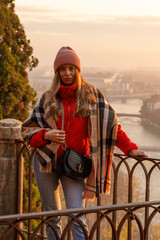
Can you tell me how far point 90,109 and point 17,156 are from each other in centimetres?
105

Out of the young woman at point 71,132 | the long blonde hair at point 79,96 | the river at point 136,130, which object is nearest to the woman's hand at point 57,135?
the young woman at point 71,132

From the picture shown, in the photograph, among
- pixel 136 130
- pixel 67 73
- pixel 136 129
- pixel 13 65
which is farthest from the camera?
pixel 136 129

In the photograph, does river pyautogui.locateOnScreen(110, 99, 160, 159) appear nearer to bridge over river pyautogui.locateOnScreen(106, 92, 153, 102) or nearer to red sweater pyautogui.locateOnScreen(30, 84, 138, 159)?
bridge over river pyautogui.locateOnScreen(106, 92, 153, 102)

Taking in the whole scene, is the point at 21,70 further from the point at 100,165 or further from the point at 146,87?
the point at 146,87

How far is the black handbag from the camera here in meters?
2.71

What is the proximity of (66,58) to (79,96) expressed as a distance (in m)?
0.27

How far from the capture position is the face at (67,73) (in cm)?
277

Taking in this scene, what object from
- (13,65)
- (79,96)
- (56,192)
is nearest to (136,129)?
(13,65)

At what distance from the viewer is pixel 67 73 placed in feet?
9.08

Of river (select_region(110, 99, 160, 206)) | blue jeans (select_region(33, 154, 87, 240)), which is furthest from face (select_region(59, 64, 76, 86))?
river (select_region(110, 99, 160, 206))

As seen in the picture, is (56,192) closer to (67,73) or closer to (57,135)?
(57,135)

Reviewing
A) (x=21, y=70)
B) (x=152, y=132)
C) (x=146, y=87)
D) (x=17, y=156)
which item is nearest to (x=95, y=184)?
(x=17, y=156)

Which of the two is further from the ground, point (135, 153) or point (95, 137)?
point (95, 137)

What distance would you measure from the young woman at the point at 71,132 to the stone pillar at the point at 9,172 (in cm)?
66
